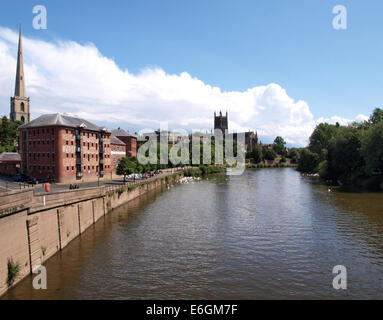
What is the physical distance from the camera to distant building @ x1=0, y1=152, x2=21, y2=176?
54.1m

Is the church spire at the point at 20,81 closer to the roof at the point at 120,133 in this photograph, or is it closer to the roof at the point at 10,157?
the roof at the point at 120,133

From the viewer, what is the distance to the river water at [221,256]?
1659 cm

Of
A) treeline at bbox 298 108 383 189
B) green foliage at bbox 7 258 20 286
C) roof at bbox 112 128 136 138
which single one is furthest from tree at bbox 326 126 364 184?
green foliage at bbox 7 258 20 286

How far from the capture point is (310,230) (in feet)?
92.0

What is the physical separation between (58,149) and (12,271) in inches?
1380

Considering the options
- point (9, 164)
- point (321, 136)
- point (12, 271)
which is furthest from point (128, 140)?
point (321, 136)

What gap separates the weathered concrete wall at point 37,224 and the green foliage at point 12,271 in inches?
6.3

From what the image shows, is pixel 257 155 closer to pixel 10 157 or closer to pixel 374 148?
pixel 374 148

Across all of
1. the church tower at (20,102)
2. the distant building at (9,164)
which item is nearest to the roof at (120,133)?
the distant building at (9,164)

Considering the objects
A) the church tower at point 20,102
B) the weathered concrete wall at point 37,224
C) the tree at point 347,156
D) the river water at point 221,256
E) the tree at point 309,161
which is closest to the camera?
the weathered concrete wall at point 37,224

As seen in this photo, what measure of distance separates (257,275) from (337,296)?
14.9 feet

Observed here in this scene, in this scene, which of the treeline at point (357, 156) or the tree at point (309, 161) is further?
the tree at point (309, 161)

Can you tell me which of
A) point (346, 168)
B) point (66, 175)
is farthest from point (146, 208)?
point (346, 168)

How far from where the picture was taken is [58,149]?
48000mm
